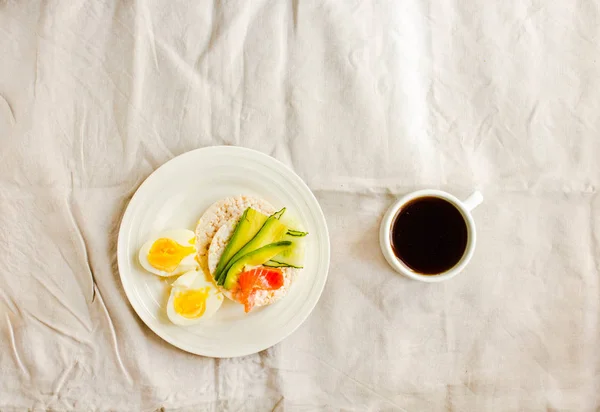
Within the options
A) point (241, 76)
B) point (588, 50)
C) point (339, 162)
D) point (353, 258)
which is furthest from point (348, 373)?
point (588, 50)

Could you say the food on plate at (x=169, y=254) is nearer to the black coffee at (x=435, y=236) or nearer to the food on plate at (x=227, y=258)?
the food on plate at (x=227, y=258)

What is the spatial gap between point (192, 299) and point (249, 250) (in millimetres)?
145

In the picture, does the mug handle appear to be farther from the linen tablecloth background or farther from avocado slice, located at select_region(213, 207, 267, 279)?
avocado slice, located at select_region(213, 207, 267, 279)

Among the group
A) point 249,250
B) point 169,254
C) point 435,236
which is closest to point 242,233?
point 249,250

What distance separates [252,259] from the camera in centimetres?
107

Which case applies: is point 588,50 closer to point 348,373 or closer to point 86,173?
point 348,373

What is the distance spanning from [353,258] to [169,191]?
398 millimetres

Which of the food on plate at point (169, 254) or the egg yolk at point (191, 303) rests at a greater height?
the food on plate at point (169, 254)

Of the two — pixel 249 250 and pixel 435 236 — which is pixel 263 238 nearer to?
pixel 249 250

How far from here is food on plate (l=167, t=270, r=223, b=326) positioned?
1067mm

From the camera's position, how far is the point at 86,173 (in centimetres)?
114

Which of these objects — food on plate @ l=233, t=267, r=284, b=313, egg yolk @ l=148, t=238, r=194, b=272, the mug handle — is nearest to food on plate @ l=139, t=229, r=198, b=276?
egg yolk @ l=148, t=238, r=194, b=272

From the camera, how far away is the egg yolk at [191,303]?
107cm

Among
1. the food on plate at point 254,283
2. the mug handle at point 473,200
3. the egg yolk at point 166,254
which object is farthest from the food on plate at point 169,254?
the mug handle at point 473,200
